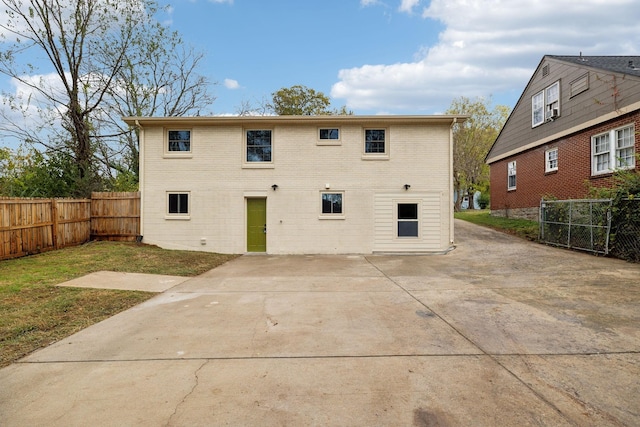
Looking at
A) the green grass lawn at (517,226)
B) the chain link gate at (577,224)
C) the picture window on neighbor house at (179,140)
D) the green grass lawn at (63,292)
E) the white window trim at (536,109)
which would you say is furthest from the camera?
the white window trim at (536,109)

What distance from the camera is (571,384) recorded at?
3.08m

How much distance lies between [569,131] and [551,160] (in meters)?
2.02

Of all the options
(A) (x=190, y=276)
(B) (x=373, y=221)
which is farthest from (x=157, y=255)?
(B) (x=373, y=221)

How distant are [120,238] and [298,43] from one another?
487 inches

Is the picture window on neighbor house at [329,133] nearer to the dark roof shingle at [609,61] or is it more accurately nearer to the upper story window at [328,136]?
the upper story window at [328,136]

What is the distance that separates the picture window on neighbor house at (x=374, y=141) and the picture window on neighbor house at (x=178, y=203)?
745 centimetres

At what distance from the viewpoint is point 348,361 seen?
3592 millimetres

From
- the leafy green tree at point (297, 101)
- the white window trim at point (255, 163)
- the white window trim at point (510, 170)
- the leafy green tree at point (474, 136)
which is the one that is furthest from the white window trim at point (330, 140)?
the leafy green tree at point (474, 136)

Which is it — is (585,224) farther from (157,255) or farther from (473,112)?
(473,112)

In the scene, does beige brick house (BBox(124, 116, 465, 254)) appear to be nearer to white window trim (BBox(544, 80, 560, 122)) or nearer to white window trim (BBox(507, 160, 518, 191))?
white window trim (BBox(544, 80, 560, 122))

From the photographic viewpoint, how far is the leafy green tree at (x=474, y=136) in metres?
32.9

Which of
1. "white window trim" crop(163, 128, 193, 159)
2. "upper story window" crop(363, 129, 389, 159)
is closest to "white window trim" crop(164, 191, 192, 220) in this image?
"white window trim" crop(163, 128, 193, 159)

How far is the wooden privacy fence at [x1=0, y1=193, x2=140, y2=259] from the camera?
9.84 meters

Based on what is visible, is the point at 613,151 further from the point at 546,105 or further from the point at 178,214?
the point at 178,214
